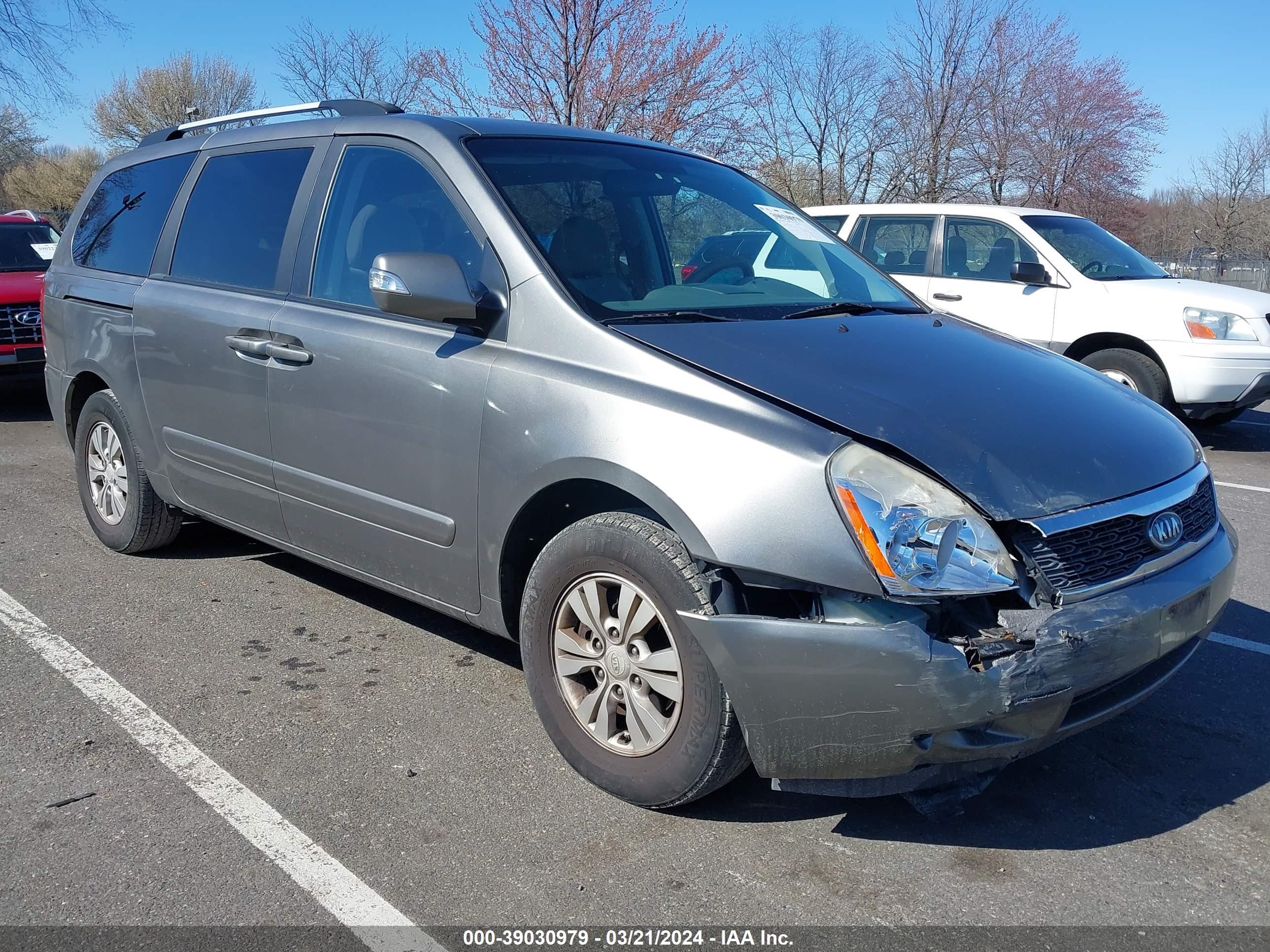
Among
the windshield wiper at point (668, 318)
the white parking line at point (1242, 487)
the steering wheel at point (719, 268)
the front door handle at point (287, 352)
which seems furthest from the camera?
the white parking line at point (1242, 487)

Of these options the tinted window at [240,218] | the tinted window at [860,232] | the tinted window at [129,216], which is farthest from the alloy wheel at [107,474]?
the tinted window at [860,232]

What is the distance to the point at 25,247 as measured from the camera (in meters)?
10.3

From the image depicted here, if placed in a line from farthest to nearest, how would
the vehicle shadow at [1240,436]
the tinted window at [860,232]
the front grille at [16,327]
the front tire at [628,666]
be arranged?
the tinted window at [860,232]
the front grille at [16,327]
the vehicle shadow at [1240,436]
the front tire at [628,666]

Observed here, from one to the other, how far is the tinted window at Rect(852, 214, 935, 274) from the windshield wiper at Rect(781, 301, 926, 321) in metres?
5.72

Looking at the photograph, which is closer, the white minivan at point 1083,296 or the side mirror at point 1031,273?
the white minivan at point 1083,296

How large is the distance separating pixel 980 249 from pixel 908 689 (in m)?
7.47

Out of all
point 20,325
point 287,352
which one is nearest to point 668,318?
point 287,352

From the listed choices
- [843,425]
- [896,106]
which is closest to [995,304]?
[843,425]

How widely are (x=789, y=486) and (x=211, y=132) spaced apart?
3522 mm

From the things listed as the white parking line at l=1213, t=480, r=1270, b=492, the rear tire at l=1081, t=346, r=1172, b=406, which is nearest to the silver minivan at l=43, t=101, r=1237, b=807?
the white parking line at l=1213, t=480, r=1270, b=492

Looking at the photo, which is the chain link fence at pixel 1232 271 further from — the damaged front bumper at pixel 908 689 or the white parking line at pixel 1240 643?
the damaged front bumper at pixel 908 689

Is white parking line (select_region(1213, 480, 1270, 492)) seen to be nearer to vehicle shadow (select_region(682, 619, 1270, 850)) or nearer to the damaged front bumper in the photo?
vehicle shadow (select_region(682, 619, 1270, 850))

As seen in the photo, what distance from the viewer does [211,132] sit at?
4723mm

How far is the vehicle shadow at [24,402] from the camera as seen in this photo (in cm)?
933
